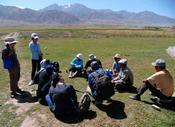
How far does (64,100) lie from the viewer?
395 inches

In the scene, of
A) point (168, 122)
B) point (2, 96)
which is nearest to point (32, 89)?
point (2, 96)

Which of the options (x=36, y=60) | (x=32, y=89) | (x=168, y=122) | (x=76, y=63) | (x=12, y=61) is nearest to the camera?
(x=168, y=122)

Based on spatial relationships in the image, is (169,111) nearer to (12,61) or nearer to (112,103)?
(112,103)

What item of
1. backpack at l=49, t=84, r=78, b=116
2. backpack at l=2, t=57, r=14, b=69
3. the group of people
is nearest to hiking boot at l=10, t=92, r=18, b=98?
the group of people

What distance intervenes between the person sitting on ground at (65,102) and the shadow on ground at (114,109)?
2.82 ft

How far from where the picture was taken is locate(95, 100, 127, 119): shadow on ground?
10.4 m

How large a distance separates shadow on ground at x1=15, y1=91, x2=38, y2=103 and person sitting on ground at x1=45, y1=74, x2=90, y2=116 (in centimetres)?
208

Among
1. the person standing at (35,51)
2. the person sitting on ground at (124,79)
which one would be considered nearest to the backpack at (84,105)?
the person sitting on ground at (124,79)

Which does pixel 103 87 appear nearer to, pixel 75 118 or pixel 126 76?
pixel 75 118

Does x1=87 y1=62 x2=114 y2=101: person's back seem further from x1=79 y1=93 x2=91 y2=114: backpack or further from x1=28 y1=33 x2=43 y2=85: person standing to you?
x1=28 y1=33 x2=43 y2=85: person standing

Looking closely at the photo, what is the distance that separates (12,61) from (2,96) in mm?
1847

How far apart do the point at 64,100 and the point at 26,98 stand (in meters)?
3.23

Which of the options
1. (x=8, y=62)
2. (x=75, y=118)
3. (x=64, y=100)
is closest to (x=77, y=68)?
(x=8, y=62)

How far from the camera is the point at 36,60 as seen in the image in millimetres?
15359
